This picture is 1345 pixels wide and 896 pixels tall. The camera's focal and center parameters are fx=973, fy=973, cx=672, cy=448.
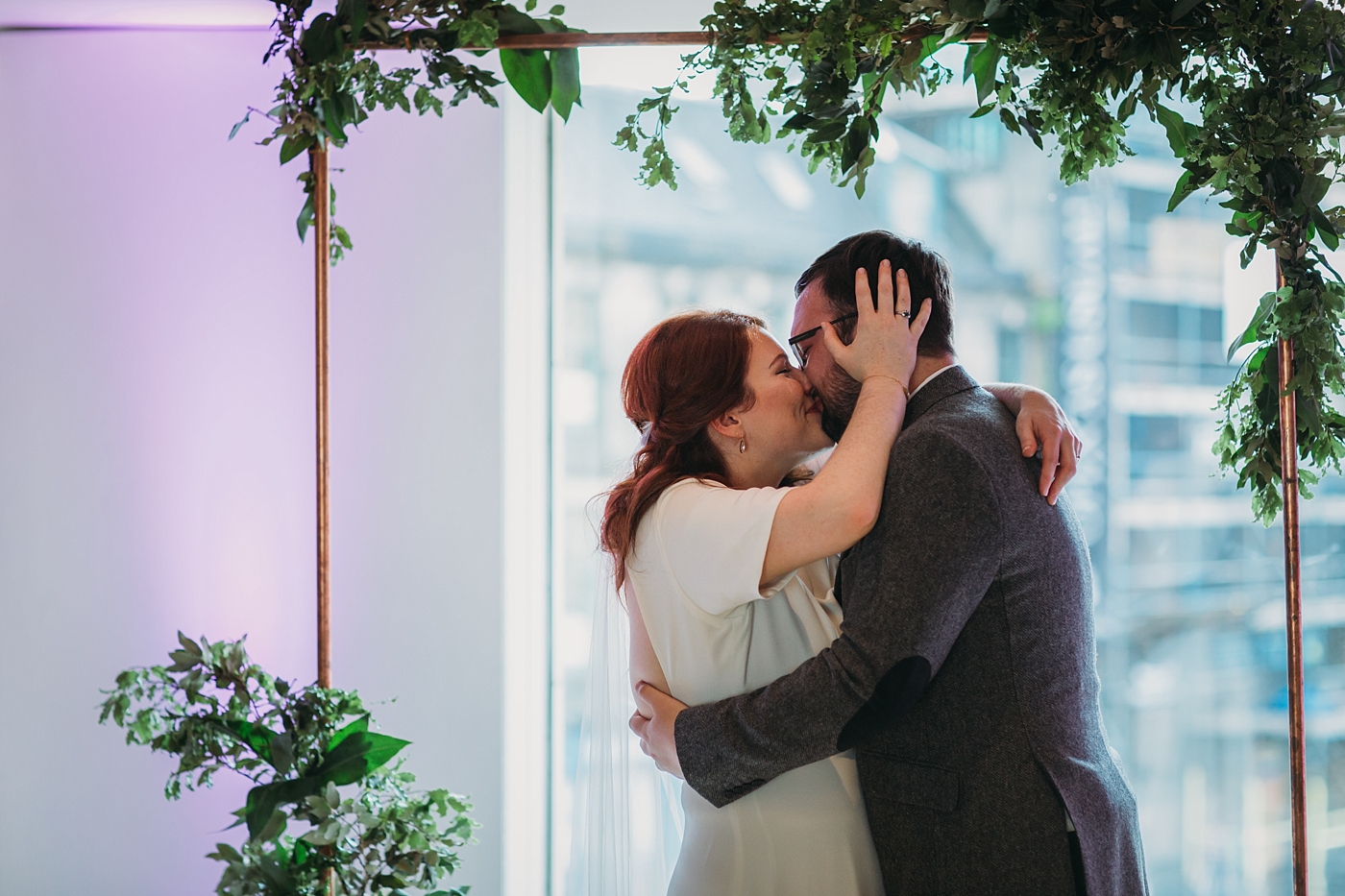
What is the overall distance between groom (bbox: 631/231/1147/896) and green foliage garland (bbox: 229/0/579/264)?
31.6 inches

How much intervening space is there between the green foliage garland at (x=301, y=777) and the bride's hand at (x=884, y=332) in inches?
36.4

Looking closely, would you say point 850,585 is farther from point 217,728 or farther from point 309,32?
point 309,32

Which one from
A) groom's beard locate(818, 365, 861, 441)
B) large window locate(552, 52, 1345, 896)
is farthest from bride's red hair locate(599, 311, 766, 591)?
large window locate(552, 52, 1345, 896)

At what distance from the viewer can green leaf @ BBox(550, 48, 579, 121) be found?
62.0 inches

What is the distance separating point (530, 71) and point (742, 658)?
1.01m

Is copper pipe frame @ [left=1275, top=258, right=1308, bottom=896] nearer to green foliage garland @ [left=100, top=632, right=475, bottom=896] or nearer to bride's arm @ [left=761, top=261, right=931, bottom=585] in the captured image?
bride's arm @ [left=761, top=261, right=931, bottom=585]

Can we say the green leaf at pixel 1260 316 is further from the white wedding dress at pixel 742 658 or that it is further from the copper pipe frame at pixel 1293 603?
the white wedding dress at pixel 742 658

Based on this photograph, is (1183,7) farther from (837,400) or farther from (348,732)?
(348,732)

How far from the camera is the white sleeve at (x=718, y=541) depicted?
1.43 meters

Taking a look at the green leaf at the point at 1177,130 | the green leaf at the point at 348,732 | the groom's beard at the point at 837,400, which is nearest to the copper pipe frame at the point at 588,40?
the green leaf at the point at 1177,130

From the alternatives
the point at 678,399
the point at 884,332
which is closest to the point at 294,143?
the point at 678,399

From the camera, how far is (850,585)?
145 centimetres

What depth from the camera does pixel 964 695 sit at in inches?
55.5

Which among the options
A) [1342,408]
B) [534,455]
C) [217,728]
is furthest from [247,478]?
[1342,408]
